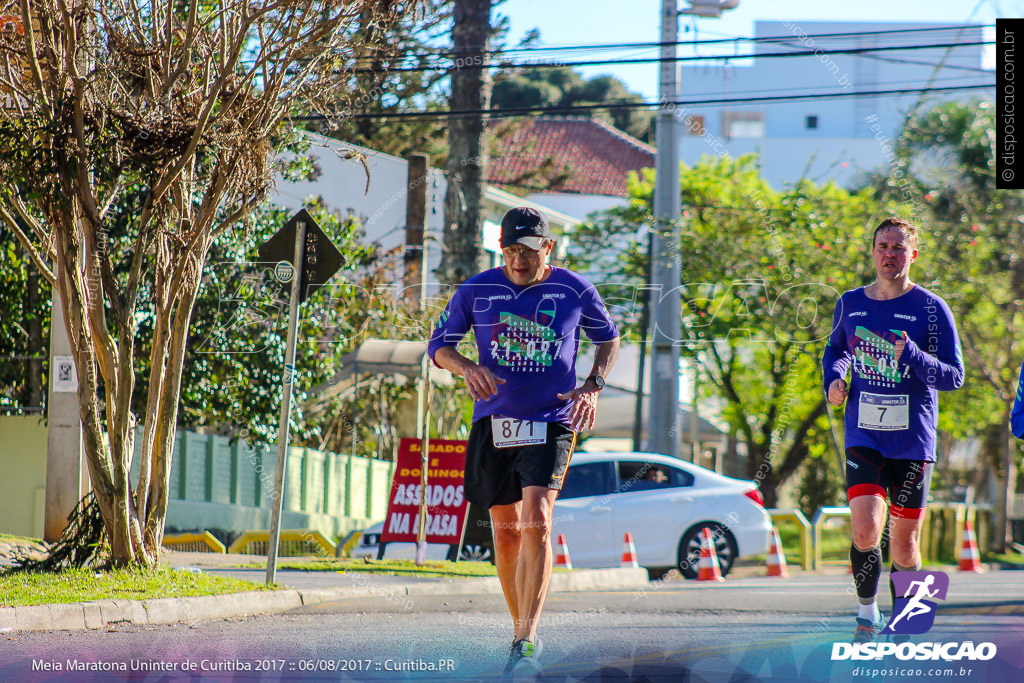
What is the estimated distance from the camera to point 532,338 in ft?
17.5

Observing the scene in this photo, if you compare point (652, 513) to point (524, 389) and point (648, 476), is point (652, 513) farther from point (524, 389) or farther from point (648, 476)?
point (524, 389)

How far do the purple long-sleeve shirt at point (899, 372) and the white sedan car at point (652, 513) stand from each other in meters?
8.28

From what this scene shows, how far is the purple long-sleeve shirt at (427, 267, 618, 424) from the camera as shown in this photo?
17.5 feet

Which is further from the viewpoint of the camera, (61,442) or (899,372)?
(61,442)

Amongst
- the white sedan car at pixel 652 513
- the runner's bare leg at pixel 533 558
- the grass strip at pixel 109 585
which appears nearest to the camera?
the runner's bare leg at pixel 533 558

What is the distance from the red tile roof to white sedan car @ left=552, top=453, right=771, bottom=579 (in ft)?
106

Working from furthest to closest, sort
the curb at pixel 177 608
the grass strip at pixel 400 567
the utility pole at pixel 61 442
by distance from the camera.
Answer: the grass strip at pixel 400 567 → the utility pole at pixel 61 442 → the curb at pixel 177 608

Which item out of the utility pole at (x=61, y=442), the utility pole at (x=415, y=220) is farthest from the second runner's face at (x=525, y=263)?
the utility pole at (x=415, y=220)

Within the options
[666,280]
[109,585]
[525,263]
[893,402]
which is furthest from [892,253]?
[666,280]

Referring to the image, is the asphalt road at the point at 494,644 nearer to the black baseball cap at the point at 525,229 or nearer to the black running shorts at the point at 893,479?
the black running shorts at the point at 893,479

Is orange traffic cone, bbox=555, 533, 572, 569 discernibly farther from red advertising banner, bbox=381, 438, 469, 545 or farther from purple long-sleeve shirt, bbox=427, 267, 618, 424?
purple long-sleeve shirt, bbox=427, 267, 618, 424

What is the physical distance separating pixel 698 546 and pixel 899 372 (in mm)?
8976

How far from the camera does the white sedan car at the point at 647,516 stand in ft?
47.0

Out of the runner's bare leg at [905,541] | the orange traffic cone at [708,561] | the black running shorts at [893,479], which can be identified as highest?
the black running shorts at [893,479]
